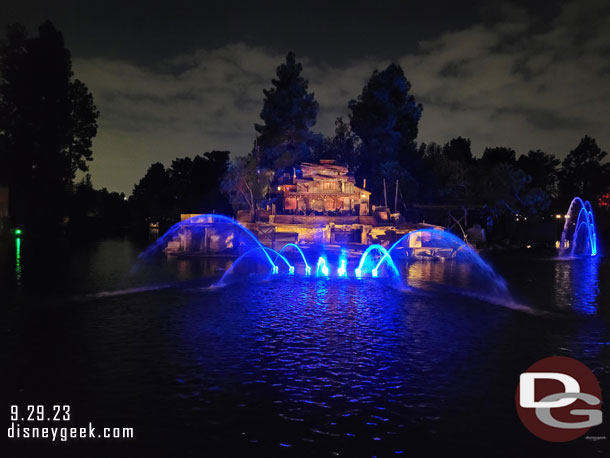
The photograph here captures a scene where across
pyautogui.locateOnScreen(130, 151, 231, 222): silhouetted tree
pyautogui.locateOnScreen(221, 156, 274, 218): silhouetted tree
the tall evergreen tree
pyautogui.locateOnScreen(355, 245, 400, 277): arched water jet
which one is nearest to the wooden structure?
pyautogui.locateOnScreen(221, 156, 274, 218): silhouetted tree

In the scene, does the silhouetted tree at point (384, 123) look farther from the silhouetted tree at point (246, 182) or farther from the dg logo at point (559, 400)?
the dg logo at point (559, 400)

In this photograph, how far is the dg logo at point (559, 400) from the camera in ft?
28.1

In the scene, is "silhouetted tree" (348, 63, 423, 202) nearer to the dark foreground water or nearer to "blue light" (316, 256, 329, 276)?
"blue light" (316, 256, 329, 276)

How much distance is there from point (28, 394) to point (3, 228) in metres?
65.1

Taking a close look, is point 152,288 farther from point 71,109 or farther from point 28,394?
point 71,109

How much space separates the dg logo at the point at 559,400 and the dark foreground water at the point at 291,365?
242 millimetres

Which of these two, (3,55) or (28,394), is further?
(3,55)

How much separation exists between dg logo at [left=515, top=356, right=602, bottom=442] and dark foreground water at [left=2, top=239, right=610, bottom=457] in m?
0.24

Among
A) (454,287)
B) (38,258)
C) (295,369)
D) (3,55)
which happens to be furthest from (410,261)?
(3,55)

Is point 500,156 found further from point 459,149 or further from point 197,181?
point 197,181

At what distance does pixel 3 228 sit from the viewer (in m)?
65.4

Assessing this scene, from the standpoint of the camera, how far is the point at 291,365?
38.5 ft

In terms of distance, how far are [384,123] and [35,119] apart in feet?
178

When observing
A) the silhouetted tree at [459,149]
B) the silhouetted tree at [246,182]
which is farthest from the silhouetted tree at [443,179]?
the silhouetted tree at [246,182]
